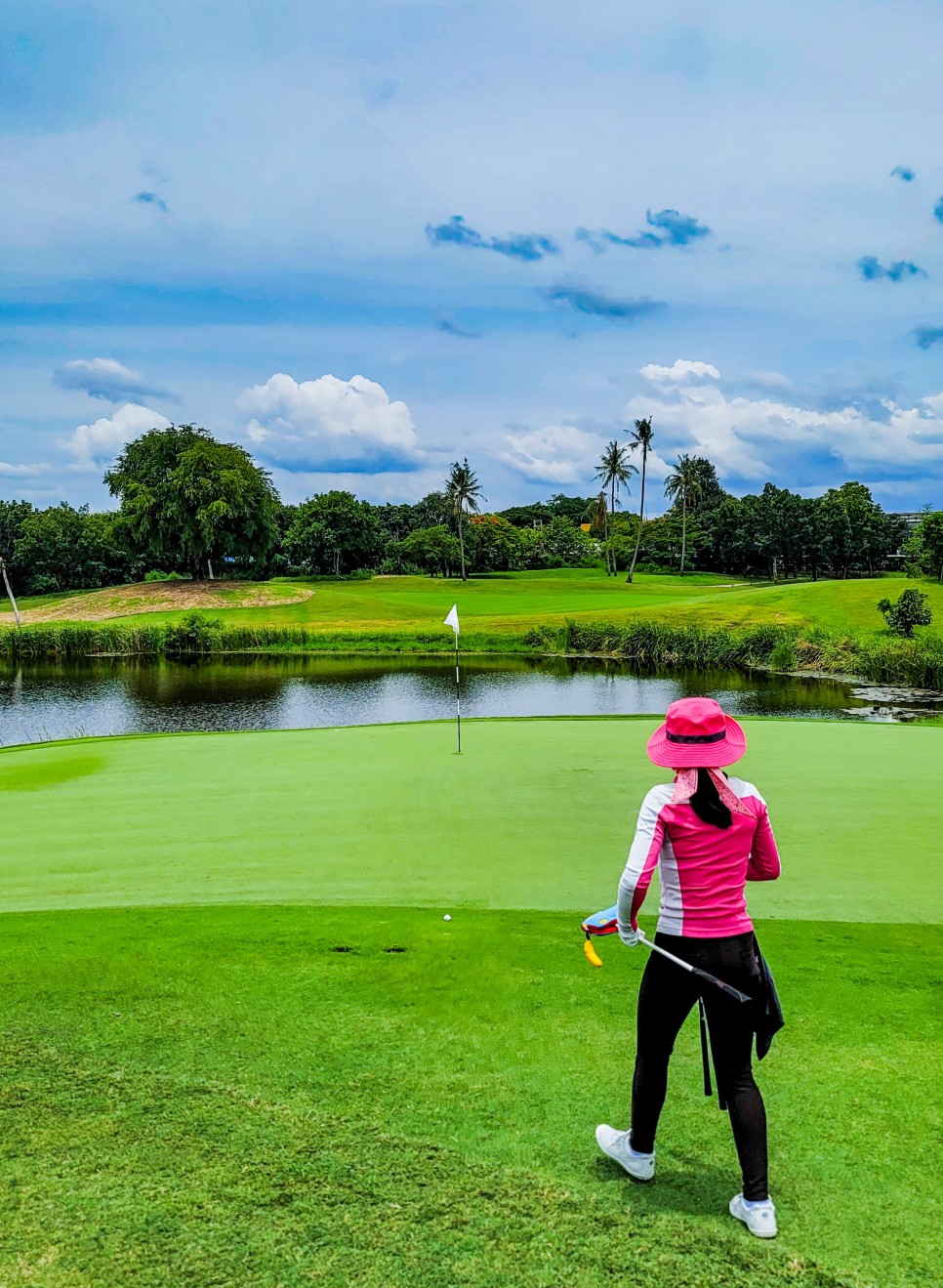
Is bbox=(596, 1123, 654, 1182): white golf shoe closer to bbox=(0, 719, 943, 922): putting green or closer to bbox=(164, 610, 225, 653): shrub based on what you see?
bbox=(0, 719, 943, 922): putting green

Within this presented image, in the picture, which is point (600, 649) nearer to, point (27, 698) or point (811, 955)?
point (27, 698)

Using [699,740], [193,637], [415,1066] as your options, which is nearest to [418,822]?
[415,1066]

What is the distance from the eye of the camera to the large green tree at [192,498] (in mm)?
63594

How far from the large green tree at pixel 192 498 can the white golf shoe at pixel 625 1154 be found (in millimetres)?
62401

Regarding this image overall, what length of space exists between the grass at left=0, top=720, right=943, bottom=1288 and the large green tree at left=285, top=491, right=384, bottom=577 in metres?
79.4

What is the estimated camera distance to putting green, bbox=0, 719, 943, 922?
7.13 metres

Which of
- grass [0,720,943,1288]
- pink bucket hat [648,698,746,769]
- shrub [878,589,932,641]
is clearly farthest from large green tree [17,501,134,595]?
pink bucket hat [648,698,746,769]

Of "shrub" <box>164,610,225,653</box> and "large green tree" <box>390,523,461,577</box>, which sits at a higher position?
"large green tree" <box>390,523,461,577</box>

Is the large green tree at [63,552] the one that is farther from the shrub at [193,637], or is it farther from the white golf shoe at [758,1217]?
the white golf shoe at [758,1217]

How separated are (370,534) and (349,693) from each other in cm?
5729

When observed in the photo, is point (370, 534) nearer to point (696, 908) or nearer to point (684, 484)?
point (684, 484)

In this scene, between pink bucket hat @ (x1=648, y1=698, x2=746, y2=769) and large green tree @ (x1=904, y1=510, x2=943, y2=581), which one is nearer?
pink bucket hat @ (x1=648, y1=698, x2=746, y2=769)

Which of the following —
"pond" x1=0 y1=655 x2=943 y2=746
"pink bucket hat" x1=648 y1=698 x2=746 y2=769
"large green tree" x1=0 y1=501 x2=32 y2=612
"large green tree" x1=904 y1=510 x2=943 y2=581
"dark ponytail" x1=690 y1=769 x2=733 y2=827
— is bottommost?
"pond" x1=0 y1=655 x2=943 y2=746

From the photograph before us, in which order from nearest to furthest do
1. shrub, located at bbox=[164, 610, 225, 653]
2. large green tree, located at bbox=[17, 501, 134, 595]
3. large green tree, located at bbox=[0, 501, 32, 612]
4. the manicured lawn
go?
the manicured lawn → shrub, located at bbox=[164, 610, 225, 653] → large green tree, located at bbox=[17, 501, 134, 595] → large green tree, located at bbox=[0, 501, 32, 612]
